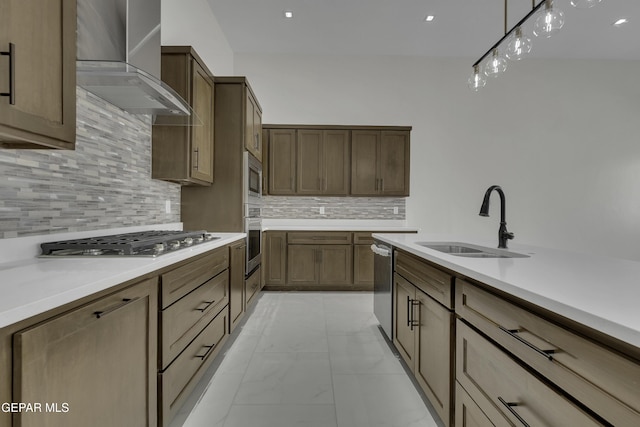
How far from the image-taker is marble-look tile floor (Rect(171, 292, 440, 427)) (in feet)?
5.54

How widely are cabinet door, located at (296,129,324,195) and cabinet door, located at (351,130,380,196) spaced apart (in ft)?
1.53

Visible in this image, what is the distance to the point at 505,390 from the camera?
1.03 meters

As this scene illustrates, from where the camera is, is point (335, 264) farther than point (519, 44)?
Yes

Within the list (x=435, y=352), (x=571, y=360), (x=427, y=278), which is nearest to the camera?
(x=571, y=360)

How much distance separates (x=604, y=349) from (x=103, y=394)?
1.34 metres

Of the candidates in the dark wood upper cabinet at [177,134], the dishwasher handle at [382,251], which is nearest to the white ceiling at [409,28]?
the dark wood upper cabinet at [177,134]

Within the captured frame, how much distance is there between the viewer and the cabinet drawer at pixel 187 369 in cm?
140

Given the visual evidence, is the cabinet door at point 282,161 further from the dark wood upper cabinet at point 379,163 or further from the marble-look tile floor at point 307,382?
the marble-look tile floor at point 307,382

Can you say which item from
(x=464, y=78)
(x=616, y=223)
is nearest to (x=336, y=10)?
(x=464, y=78)

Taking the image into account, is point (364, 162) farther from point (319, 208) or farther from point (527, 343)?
point (527, 343)

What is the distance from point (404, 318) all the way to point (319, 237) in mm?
2243

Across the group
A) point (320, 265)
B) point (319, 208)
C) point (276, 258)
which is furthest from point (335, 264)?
point (319, 208)

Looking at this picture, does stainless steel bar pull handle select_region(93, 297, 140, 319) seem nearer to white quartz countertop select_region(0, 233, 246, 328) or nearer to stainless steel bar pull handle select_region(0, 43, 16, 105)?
white quartz countertop select_region(0, 233, 246, 328)

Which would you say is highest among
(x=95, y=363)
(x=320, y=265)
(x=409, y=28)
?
(x=409, y=28)
